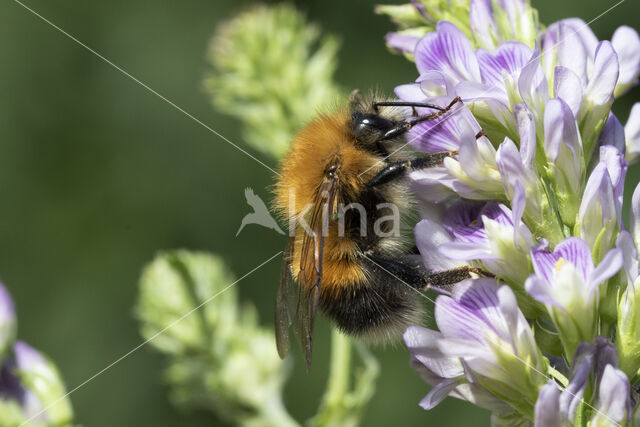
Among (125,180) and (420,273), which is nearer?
(420,273)

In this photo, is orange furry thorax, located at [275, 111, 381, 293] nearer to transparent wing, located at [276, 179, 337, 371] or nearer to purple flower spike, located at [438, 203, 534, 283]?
transparent wing, located at [276, 179, 337, 371]

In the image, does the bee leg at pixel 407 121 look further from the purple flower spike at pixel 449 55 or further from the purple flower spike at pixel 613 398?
the purple flower spike at pixel 613 398

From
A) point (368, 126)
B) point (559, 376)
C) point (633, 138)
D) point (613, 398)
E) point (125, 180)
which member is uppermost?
point (125, 180)

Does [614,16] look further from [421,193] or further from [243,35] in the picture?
[421,193]

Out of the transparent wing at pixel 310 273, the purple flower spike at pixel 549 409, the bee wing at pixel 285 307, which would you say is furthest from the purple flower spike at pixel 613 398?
the bee wing at pixel 285 307

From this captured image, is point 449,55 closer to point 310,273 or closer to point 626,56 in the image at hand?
point 626,56

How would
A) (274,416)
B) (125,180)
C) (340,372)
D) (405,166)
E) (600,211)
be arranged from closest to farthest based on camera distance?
(600,211), (405,166), (340,372), (274,416), (125,180)

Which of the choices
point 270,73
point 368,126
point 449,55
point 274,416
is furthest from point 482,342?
point 270,73

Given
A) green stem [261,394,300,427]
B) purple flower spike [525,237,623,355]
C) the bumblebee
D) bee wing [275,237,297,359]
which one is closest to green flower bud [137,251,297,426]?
green stem [261,394,300,427]
